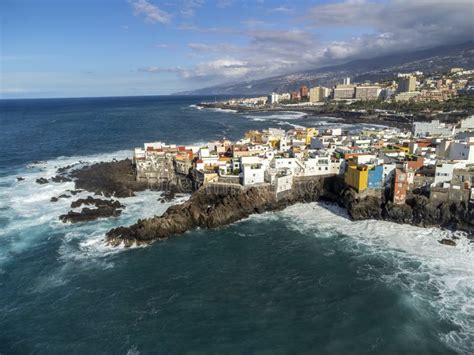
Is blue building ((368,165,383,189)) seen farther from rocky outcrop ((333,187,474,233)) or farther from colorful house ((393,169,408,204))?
colorful house ((393,169,408,204))

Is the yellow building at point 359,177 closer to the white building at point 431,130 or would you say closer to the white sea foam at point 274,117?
the white building at point 431,130

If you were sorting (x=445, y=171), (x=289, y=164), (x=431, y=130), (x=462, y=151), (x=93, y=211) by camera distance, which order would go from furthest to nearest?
(x=431, y=130), (x=289, y=164), (x=462, y=151), (x=93, y=211), (x=445, y=171)

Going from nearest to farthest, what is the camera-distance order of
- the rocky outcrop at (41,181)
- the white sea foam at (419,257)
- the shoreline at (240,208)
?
the white sea foam at (419,257) < the shoreline at (240,208) < the rocky outcrop at (41,181)

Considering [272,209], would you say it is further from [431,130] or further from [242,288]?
[431,130]

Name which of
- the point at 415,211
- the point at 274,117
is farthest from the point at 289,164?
the point at 274,117

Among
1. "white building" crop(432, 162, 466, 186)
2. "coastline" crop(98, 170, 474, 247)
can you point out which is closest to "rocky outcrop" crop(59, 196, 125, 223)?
"coastline" crop(98, 170, 474, 247)

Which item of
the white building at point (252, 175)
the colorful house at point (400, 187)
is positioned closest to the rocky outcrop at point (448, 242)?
the colorful house at point (400, 187)

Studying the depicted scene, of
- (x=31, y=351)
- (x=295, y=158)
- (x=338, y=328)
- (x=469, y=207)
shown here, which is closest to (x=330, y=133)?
(x=295, y=158)

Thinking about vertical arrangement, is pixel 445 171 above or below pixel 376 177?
above
